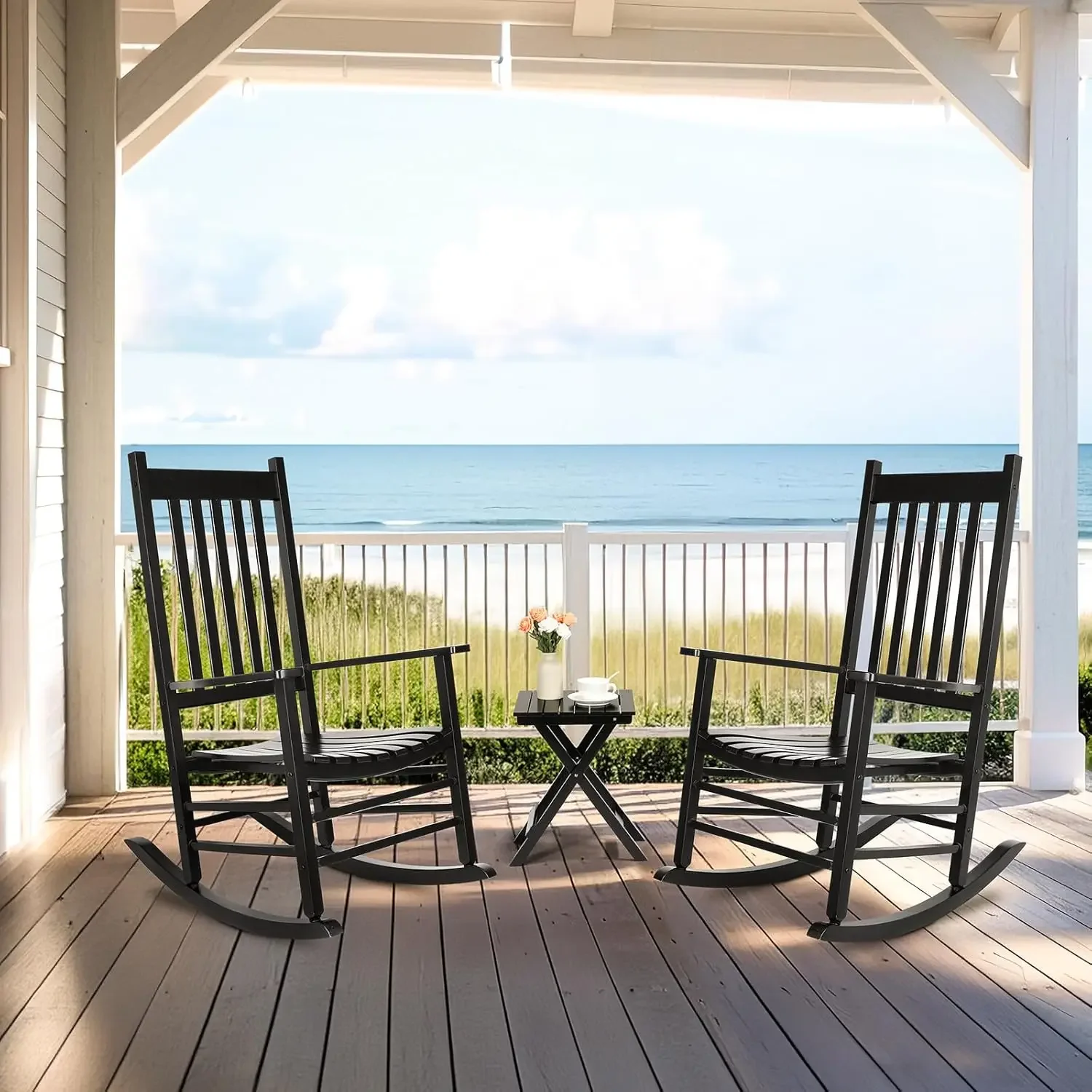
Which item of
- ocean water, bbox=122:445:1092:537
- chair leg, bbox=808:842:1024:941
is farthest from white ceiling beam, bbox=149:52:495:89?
ocean water, bbox=122:445:1092:537

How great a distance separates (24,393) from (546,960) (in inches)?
98.0

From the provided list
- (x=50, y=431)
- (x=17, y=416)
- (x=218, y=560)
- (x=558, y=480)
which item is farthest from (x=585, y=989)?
(x=558, y=480)

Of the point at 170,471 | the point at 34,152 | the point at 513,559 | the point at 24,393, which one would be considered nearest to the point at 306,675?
the point at 170,471

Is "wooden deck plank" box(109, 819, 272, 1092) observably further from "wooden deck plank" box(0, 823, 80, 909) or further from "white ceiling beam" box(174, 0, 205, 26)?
"white ceiling beam" box(174, 0, 205, 26)

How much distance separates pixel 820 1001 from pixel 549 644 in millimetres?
1534

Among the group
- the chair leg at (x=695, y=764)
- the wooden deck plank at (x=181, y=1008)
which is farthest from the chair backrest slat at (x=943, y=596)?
the wooden deck plank at (x=181, y=1008)

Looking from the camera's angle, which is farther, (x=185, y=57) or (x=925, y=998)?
(x=185, y=57)

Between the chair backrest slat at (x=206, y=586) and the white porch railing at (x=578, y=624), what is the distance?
3.82 feet

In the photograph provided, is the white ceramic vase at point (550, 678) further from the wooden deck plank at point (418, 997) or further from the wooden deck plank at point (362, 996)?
the wooden deck plank at point (362, 996)

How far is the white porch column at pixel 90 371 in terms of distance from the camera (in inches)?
167

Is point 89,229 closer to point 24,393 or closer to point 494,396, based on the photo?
point 24,393

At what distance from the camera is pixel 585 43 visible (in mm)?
4984

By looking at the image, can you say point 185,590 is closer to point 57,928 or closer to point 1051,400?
point 57,928

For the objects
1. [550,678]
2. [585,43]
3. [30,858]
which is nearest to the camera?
[30,858]
